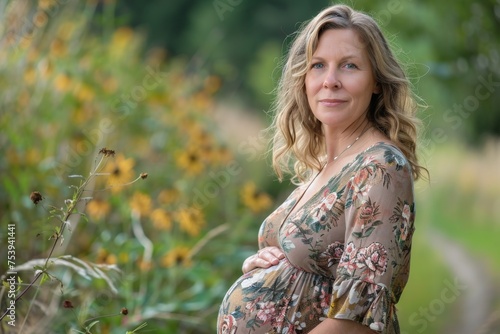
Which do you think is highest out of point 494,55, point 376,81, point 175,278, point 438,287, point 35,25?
point 494,55

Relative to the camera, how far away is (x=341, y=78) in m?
1.84

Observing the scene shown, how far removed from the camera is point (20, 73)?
13.1 ft

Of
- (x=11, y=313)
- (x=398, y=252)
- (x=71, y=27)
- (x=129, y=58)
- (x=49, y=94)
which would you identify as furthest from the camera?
(x=129, y=58)

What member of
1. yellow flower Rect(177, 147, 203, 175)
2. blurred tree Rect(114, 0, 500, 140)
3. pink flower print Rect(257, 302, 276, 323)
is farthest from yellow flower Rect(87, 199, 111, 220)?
pink flower print Rect(257, 302, 276, 323)

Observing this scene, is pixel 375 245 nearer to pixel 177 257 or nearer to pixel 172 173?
pixel 177 257

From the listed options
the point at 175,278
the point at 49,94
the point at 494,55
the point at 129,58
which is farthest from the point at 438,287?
the point at 129,58

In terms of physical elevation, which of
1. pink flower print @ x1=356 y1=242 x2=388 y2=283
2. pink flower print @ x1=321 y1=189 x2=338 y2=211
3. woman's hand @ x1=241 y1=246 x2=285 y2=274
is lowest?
woman's hand @ x1=241 y1=246 x2=285 y2=274

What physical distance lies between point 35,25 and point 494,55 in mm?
2043

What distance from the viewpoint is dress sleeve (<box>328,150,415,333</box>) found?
163cm

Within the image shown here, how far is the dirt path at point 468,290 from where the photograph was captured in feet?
13.5

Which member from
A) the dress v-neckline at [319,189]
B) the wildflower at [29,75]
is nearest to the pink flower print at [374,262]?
the dress v-neckline at [319,189]

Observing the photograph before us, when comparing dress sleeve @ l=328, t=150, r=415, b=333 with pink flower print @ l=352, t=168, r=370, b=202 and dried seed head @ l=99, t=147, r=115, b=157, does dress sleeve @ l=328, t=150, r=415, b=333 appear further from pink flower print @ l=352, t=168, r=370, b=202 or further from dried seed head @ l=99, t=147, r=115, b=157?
dried seed head @ l=99, t=147, r=115, b=157

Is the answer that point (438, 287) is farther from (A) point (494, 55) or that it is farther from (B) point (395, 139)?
(B) point (395, 139)

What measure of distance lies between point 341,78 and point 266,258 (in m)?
0.43
